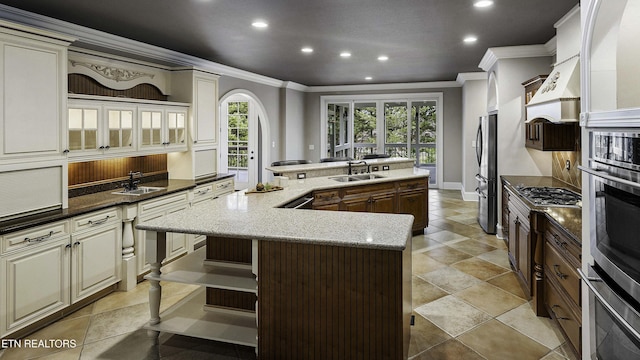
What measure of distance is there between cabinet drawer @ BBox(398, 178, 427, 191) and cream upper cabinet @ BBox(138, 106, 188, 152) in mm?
2813

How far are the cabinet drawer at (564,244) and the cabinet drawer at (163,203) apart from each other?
11.3 ft

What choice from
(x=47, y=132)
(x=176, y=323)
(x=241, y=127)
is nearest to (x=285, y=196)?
(x=176, y=323)

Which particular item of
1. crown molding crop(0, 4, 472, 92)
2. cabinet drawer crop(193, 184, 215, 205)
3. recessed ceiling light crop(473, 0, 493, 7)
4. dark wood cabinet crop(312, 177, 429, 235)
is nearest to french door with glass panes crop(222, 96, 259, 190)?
crown molding crop(0, 4, 472, 92)

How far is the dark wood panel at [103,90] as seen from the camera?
4.04 metres

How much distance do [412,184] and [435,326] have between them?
2.70 meters

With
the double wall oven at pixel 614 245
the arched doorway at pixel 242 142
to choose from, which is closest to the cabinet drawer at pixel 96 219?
the double wall oven at pixel 614 245

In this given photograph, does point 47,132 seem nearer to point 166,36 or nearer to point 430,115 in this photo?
point 166,36

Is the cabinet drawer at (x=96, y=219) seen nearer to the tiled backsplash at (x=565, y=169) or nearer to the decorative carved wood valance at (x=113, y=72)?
the decorative carved wood valance at (x=113, y=72)

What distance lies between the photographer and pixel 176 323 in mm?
2600

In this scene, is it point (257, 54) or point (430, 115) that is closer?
point (257, 54)

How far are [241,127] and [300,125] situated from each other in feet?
5.50

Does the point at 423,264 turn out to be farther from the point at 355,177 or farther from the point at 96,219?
the point at 96,219

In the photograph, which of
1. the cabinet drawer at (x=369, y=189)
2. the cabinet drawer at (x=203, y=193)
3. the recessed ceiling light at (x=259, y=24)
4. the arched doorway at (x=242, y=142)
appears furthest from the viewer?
the arched doorway at (x=242, y=142)

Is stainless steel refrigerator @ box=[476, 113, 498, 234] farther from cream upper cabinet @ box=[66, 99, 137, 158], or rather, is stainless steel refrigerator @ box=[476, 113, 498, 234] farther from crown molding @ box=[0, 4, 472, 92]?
cream upper cabinet @ box=[66, 99, 137, 158]
